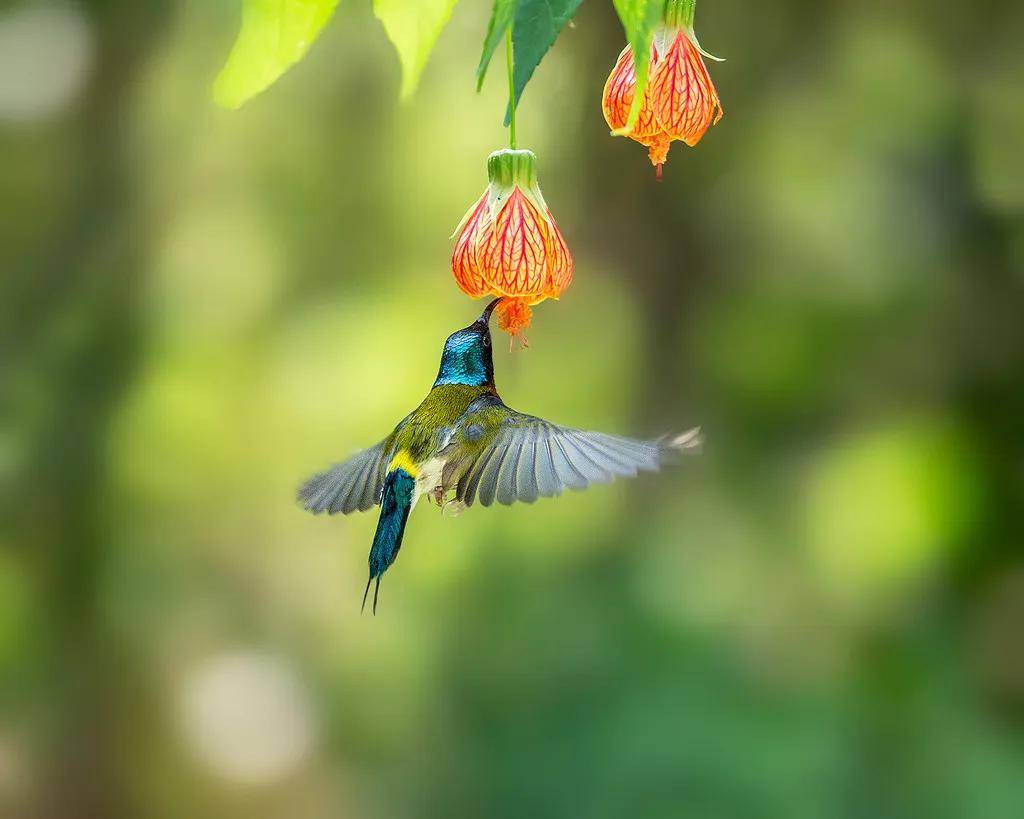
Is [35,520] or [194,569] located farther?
[194,569]

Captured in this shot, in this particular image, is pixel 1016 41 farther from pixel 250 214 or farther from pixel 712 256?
pixel 250 214

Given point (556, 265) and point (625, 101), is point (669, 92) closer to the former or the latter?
point (625, 101)

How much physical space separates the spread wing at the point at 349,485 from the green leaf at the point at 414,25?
541 millimetres

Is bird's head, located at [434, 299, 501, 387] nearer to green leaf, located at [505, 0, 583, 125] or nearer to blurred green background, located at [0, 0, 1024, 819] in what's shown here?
green leaf, located at [505, 0, 583, 125]

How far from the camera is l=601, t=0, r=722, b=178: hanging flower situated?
3.10ft

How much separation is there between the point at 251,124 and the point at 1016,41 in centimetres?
248

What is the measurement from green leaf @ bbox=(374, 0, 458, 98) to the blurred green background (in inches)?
123

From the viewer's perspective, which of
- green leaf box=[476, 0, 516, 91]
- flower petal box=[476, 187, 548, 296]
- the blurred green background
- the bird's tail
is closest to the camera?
green leaf box=[476, 0, 516, 91]

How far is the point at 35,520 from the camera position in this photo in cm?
406

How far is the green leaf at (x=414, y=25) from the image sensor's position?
0.72 metres

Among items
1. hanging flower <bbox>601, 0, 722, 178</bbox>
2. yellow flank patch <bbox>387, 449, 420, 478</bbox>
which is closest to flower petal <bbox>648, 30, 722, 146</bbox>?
hanging flower <bbox>601, 0, 722, 178</bbox>

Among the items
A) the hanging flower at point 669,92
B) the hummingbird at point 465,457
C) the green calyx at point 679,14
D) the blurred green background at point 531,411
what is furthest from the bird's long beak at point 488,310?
the blurred green background at point 531,411

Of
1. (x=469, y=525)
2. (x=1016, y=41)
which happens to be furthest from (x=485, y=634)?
(x=1016, y=41)

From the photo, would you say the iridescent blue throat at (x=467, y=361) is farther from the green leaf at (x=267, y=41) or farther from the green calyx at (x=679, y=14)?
the green leaf at (x=267, y=41)
